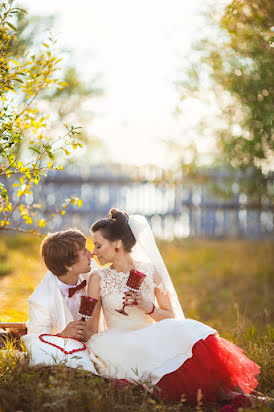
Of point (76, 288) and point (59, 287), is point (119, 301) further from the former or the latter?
point (59, 287)

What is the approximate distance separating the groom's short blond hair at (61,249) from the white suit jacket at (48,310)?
0.15 metres

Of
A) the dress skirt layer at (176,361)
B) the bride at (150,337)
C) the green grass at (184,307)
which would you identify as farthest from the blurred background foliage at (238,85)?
the dress skirt layer at (176,361)

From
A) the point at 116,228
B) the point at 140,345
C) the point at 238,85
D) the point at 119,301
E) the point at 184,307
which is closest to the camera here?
the point at 140,345

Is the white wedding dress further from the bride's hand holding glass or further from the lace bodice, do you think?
the bride's hand holding glass

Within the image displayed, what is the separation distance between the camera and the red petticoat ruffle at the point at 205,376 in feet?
11.2

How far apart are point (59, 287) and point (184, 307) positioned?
332 centimetres

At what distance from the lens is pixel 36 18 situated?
7.94 meters

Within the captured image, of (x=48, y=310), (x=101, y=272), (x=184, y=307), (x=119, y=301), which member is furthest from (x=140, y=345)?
(x=184, y=307)

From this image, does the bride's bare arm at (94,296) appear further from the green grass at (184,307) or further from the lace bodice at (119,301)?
the green grass at (184,307)

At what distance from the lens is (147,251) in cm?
406

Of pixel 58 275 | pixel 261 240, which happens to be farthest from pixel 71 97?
pixel 58 275

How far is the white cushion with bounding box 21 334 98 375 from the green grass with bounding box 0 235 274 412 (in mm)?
68

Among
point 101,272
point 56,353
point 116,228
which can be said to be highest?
point 116,228

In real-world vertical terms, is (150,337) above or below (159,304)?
below
